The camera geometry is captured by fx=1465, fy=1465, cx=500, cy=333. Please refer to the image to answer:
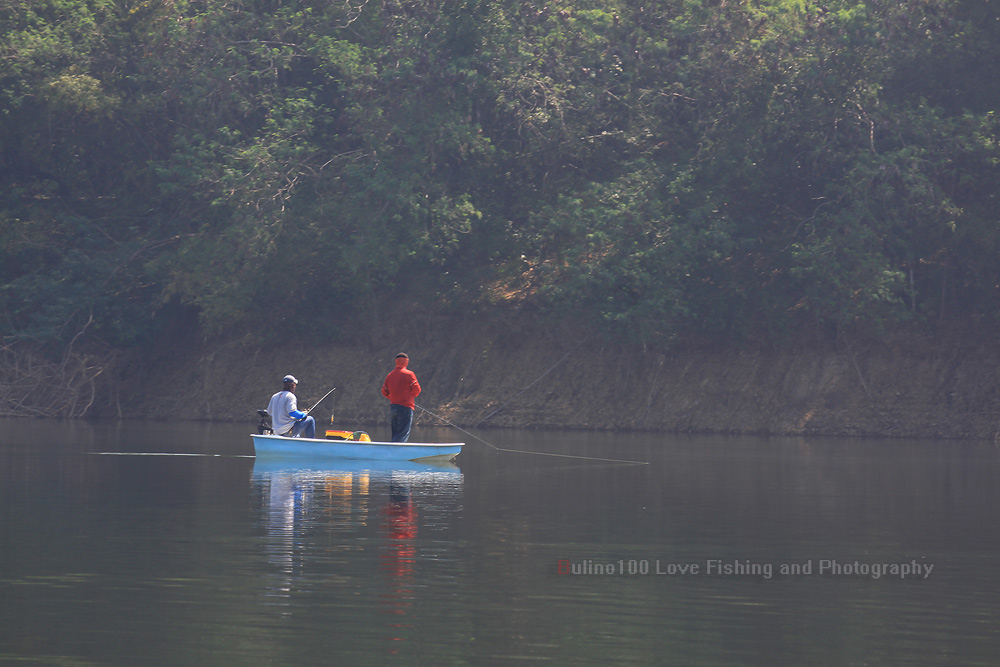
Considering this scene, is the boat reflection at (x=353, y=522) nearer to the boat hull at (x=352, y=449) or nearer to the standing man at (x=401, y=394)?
the boat hull at (x=352, y=449)

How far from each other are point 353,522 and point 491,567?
Answer: 12.6ft

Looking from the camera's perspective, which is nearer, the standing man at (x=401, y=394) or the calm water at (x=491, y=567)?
the calm water at (x=491, y=567)

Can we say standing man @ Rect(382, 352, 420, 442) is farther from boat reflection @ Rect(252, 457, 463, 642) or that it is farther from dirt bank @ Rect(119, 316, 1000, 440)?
dirt bank @ Rect(119, 316, 1000, 440)

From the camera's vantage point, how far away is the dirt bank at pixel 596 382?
42.7 m

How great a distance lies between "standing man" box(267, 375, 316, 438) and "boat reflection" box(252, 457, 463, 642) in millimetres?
922

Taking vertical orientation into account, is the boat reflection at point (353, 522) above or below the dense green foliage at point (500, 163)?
below

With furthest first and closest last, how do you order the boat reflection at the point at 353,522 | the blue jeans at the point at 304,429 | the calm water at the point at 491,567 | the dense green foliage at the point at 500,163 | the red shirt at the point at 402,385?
the dense green foliage at the point at 500,163 < the blue jeans at the point at 304,429 < the red shirt at the point at 402,385 < the boat reflection at the point at 353,522 < the calm water at the point at 491,567

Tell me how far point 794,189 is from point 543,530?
32.5 m

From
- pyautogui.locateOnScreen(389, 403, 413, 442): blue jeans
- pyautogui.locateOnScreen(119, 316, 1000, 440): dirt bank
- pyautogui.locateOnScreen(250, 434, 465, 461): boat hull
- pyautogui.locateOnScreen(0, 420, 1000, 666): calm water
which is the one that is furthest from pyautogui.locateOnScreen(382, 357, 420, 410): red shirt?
pyautogui.locateOnScreen(119, 316, 1000, 440): dirt bank

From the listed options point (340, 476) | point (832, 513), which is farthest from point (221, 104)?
point (832, 513)

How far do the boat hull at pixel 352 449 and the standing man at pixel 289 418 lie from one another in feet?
2.01

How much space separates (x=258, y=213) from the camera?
155 feet

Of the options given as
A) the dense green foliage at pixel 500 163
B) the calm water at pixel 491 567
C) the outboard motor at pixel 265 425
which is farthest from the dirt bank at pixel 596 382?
the outboard motor at pixel 265 425

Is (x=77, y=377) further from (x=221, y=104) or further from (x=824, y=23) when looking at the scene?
(x=824, y=23)
